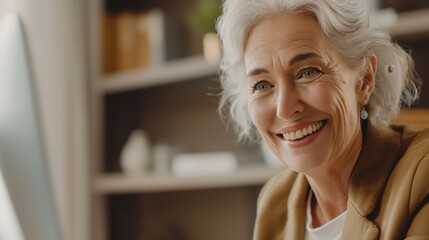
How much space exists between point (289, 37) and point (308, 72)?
51mm

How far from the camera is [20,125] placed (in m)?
0.93

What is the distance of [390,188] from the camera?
2.56 ft

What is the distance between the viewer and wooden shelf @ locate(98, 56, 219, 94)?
230cm

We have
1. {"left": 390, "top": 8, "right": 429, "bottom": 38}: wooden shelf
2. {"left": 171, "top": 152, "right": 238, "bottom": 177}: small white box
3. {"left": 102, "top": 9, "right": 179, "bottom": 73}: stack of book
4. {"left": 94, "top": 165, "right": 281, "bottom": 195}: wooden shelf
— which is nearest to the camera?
{"left": 390, "top": 8, "right": 429, "bottom": 38}: wooden shelf

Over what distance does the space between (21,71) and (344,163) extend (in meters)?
Answer: 0.52

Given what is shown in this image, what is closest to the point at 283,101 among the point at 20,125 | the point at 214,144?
the point at 20,125

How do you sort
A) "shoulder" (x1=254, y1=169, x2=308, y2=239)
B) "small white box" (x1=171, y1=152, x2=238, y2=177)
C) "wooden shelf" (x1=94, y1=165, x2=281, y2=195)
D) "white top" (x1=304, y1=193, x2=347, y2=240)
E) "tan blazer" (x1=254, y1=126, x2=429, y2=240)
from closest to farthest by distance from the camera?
"tan blazer" (x1=254, y1=126, x2=429, y2=240) < "white top" (x1=304, y1=193, x2=347, y2=240) < "shoulder" (x1=254, y1=169, x2=308, y2=239) < "wooden shelf" (x1=94, y1=165, x2=281, y2=195) < "small white box" (x1=171, y1=152, x2=238, y2=177)

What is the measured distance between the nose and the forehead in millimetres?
38

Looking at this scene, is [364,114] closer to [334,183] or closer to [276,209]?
[334,183]

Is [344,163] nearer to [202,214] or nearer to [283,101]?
[283,101]

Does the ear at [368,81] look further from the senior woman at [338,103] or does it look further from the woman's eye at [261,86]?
the woman's eye at [261,86]

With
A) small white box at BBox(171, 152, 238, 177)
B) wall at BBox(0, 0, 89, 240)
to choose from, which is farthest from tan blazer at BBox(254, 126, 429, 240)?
wall at BBox(0, 0, 89, 240)

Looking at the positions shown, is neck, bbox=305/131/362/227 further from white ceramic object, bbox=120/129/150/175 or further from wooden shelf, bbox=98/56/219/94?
white ceramic object, bbox=120/129/150/175

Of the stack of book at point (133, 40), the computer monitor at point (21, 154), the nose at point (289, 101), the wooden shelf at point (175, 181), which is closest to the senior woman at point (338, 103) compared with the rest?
the nose at point (289, 101)
